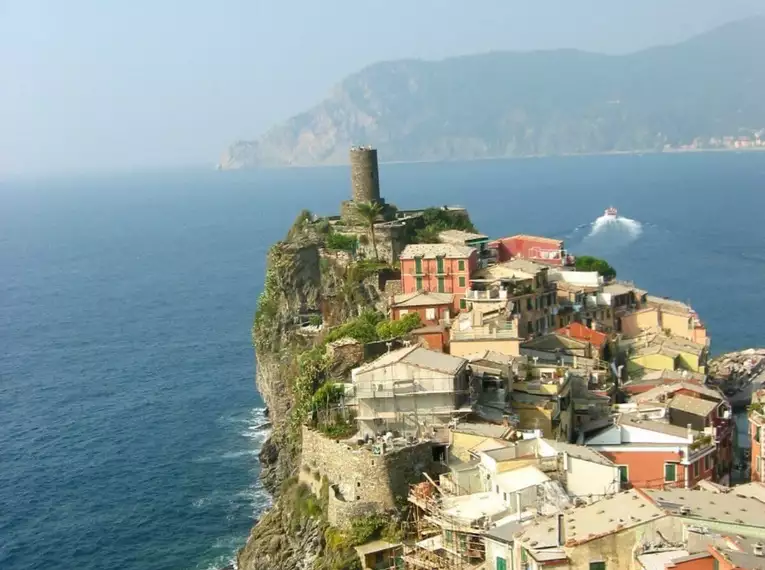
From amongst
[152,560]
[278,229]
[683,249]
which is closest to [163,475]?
[152,560]

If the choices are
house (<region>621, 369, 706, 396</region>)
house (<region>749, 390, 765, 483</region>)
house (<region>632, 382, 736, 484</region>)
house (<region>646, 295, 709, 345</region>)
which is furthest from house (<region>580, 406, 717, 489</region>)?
house (<region>646, 295, 709, 345</region>)

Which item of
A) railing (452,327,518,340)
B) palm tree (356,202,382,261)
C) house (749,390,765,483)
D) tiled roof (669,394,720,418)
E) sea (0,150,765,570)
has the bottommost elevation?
sea (0,150,765,570)

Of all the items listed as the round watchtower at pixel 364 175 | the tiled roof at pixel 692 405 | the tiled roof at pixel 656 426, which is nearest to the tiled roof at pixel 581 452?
the tiled roof at pixel 656 426

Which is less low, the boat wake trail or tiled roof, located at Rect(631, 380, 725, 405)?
tiled roof, located at Rect(631, 380, 725, 405)

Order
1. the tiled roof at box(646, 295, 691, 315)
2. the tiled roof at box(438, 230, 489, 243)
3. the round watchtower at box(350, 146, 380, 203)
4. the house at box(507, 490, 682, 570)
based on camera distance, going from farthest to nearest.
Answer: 1. the round watchtower at box(350, 146, 380, 203)
2. the tiled roof at box(438, 230, 489, 243)
3. the tiled roof at box(646, 295, 691, 315)
4. the house at box(507, 490, 682, 570)

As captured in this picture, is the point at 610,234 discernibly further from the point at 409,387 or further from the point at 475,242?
the point at 409,387

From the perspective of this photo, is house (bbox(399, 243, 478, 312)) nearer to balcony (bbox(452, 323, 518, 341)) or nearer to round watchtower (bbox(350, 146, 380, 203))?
balcony (bbox(452, 323, 518, 341))

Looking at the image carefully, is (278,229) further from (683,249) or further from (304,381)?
(304,381)
